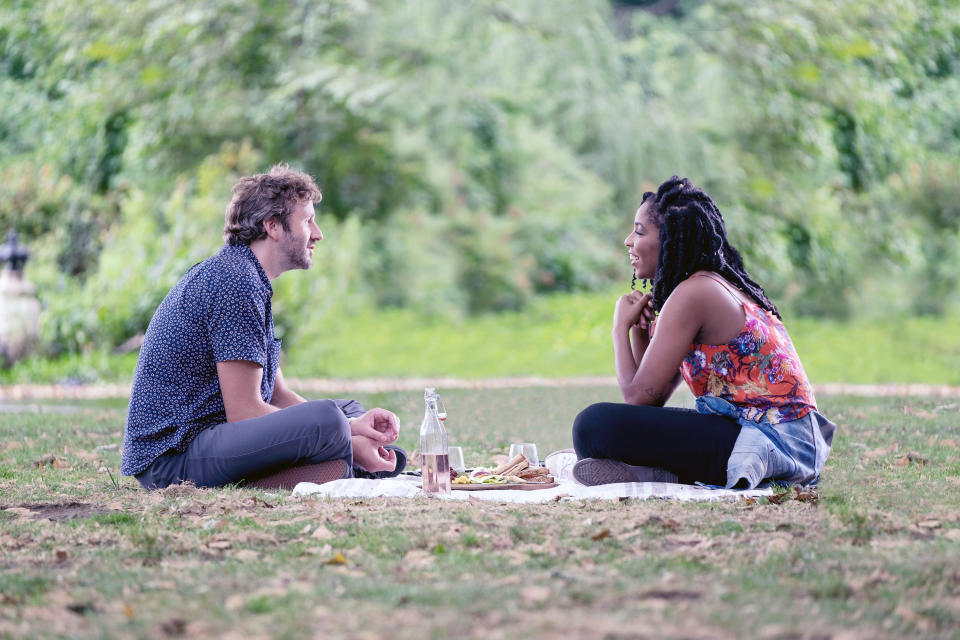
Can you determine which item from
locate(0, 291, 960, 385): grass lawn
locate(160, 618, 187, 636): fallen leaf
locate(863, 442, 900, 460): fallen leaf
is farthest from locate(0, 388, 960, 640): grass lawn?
locate(0, 291, 960, 385): grass lawn

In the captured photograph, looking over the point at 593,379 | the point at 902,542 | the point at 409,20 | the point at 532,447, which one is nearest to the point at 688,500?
the point at 902,542

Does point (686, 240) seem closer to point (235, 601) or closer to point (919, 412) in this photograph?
point (235, 601)

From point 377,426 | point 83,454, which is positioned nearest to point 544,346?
point 83,454

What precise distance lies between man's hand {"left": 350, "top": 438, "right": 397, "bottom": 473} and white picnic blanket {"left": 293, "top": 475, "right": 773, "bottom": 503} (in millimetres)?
171

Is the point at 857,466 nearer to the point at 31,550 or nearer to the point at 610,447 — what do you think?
the point at 610,447

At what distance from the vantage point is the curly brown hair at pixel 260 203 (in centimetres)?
454

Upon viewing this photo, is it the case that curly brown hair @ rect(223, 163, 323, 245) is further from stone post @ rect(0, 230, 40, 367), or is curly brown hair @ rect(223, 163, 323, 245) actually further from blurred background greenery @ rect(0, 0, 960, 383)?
blurred background greenery @ rect(0, 0, 960, 383)

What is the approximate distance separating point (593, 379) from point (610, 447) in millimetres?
9026

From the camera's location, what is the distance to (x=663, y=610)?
2.55 m

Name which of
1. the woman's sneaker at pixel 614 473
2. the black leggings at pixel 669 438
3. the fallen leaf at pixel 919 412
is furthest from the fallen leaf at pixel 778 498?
the fallen leaf at pixel 919 412

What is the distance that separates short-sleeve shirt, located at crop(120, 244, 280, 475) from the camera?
14.3 ft

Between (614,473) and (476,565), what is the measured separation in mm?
1562

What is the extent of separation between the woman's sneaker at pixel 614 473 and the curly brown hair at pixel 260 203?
1.50m

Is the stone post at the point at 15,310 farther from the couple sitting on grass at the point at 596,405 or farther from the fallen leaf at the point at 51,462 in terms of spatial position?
the couple sitting on grass at the point at 596,405
